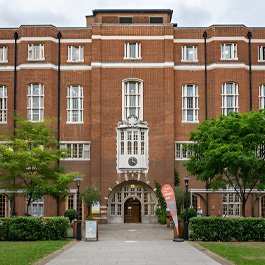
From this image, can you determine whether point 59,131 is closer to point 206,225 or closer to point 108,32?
point 108,32

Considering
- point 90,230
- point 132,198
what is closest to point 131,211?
point 132,198

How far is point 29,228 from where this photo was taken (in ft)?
117

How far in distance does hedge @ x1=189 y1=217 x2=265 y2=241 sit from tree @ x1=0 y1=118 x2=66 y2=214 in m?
11.8

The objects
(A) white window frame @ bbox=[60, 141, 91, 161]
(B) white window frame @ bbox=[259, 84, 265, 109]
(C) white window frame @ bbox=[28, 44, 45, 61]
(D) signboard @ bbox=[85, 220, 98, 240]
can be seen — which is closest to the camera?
(D) signboard @ bbox=[85, 220, 98, 240]

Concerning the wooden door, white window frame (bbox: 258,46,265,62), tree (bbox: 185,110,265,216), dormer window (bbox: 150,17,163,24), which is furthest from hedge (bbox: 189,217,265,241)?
dormer window (bbox: 150,17,163,24)

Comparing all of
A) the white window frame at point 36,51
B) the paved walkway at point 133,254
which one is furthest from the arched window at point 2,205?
the paved walkway at point 133,254

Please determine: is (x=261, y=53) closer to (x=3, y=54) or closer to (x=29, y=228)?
(x=3, y=54)

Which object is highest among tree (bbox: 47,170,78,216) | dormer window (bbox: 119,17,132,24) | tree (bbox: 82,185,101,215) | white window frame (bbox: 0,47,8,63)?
dormer window (bbox: 119,17,132,24)

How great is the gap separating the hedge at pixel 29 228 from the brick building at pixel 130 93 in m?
17.4

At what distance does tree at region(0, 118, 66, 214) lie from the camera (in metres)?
42.3

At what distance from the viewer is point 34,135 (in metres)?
44.7

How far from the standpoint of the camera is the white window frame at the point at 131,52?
55.2m

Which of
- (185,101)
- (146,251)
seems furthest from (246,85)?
(146,251)

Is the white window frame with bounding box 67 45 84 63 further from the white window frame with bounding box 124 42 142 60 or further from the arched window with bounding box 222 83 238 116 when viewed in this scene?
the arched window with bounding box 222 83 238 116
